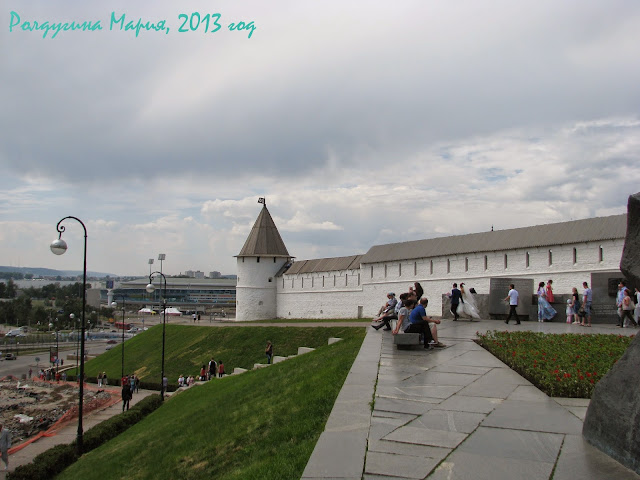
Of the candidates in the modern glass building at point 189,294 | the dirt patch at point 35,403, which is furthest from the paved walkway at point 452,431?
the modern glass building at point 189,294

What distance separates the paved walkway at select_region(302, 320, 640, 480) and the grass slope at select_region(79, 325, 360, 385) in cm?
1699

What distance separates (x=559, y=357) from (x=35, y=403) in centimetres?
2842

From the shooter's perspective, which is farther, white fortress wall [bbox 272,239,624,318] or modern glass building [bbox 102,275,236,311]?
modern glass building [bbox 102,275,236,311]

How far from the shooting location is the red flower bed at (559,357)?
6.72 meters

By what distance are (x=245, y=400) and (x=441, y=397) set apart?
5234 millimetres

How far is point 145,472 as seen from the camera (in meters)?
9.09

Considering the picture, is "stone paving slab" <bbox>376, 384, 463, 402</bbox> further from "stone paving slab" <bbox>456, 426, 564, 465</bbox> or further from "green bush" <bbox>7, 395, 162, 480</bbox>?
"green bush" <bbox>7, 395, 162, 480</bbox>

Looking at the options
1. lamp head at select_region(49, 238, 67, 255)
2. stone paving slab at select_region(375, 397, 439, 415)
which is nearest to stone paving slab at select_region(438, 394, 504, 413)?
stone paving slab at select_region(375, 397, 439, 415)

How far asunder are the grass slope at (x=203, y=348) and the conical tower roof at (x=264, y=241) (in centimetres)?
938

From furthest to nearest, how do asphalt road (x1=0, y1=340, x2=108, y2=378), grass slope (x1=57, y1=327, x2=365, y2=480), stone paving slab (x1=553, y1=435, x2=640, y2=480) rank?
asphalt road (x1=0, y1=340, x2=108, y2=378)
grass slope (x1=57, y1=327, x2=365, y2=480)
stone paving slab (x1=553, y1=435, x2=640, y2=480)

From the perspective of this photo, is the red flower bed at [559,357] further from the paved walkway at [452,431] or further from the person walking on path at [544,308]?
the person walking on path at [544,308]

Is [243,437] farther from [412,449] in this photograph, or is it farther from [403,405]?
[412,449]

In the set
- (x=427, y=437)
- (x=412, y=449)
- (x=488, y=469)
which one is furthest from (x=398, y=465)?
(x=427, y=437)

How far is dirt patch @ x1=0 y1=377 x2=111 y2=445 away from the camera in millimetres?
23531
